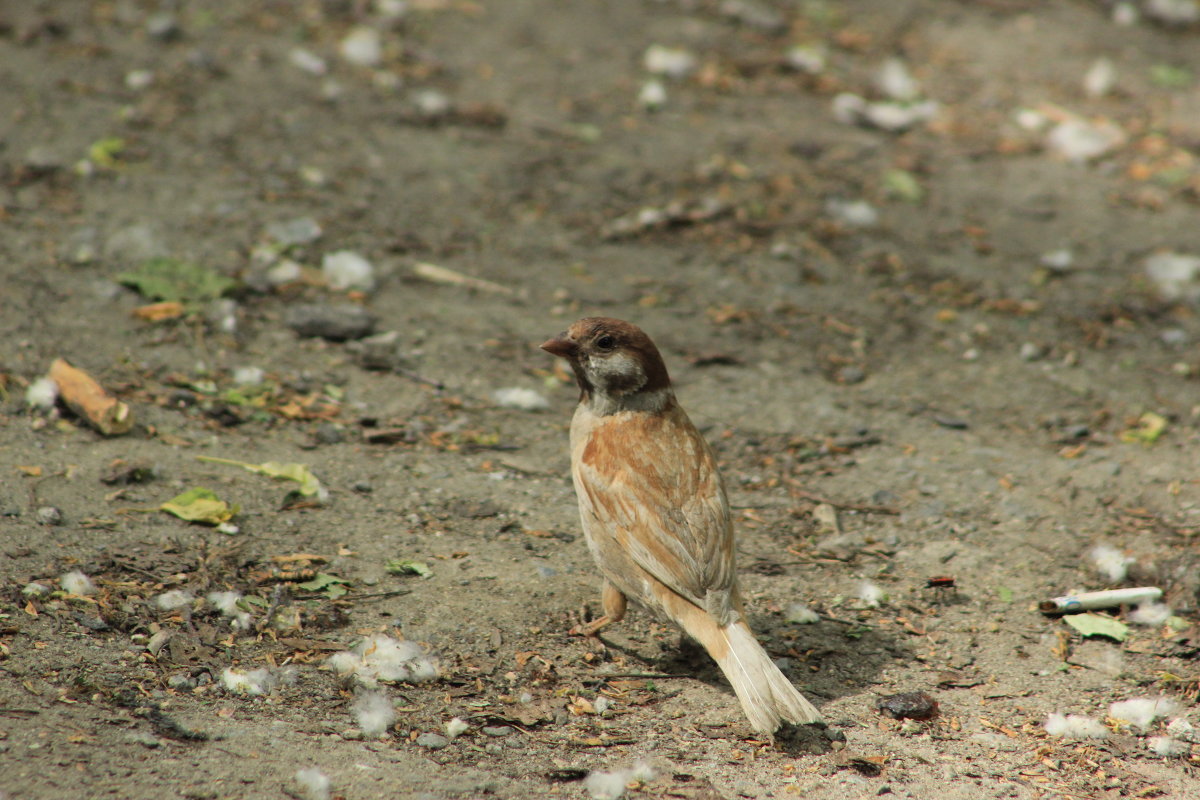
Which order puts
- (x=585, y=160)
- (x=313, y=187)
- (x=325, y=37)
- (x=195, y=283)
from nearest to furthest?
(x=195, y=283) → (x=313, y=187) → (x=585, y=160) → (x=325, y=37)

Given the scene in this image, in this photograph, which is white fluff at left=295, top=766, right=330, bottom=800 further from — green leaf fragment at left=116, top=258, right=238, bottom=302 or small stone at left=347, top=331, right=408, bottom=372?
green leaf fragment at left=116, top=258, right=238, bottom=302

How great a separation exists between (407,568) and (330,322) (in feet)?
7.15

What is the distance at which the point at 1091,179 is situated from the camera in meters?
8.61

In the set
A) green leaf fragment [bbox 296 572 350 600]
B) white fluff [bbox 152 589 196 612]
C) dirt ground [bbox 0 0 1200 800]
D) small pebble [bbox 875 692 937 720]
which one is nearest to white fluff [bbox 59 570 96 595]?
dirt ground [bbox 0 0 1200 800]

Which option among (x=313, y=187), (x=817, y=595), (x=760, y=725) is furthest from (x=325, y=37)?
(x=760, y=725)

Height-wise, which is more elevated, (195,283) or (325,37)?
(325,37)

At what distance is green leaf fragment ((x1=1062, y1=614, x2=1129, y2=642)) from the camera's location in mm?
4543

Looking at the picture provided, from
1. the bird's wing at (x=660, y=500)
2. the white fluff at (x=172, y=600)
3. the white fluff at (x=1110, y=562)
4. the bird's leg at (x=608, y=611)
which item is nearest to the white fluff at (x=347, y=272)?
the bird's wing at (x=660, y=500)

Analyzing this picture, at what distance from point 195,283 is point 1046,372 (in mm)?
4889

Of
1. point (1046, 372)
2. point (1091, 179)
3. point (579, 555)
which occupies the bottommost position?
point (579, 555)

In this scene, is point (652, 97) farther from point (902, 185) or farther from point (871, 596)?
point (871, 596)

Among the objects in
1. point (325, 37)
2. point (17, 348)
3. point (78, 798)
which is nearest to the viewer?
point (78, 798)

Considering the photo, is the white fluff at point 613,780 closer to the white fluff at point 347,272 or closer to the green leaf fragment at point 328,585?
the green leaf fragment at point 328,585

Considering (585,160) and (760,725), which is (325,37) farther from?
(760,725)
